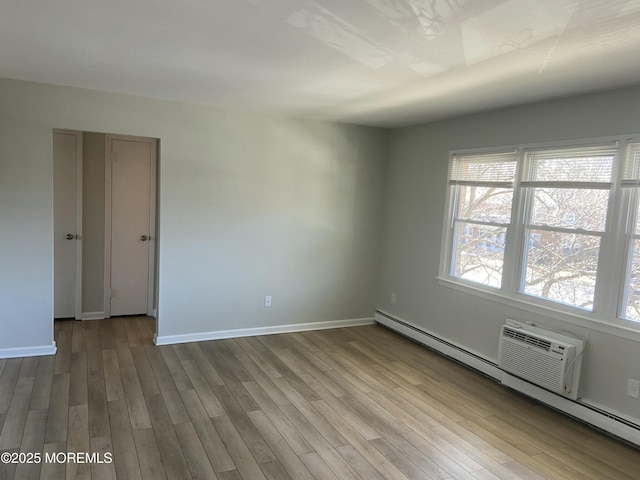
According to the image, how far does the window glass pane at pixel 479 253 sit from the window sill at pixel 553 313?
0.10 meters

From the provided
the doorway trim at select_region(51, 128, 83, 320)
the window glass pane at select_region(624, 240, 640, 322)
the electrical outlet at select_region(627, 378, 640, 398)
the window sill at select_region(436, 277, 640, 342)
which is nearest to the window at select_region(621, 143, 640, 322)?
the window glass pane at select_region(624, 240, 640, 322)

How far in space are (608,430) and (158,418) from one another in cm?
306

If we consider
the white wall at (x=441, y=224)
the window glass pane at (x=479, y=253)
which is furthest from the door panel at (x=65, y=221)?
the window glass pane at (x=479, y=253)

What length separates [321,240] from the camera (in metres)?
5.01

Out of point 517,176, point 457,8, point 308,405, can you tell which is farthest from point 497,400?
point 457,8

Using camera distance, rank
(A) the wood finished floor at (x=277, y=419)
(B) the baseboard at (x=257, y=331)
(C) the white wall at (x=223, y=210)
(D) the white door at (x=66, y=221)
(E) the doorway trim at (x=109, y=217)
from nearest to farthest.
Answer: (A) the wood finished floor at (x=277, y=419) → (C) the white wall at (x=223, y=210) → (B) the baseboard at (x=257, y=331) → (D) the white door at (x=66, y=221) → (E) the doorway trim at (x=109, y=217)

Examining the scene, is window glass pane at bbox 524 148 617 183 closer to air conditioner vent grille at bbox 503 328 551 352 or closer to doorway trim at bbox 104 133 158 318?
air conditioner vent grille at bbox 503 328 551 352

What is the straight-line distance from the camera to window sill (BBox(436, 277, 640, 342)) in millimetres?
2939

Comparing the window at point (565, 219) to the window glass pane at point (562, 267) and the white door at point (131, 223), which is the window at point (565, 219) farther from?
the white door at point (131, 223)

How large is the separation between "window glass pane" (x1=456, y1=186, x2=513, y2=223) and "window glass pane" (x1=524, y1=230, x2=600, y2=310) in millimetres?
348

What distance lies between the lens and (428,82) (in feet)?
9.89

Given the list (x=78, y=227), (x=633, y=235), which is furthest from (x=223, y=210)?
(x=633, y=235)

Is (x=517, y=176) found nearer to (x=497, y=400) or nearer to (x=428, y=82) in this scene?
(x=428, y=82)

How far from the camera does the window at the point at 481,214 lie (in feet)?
12.6
